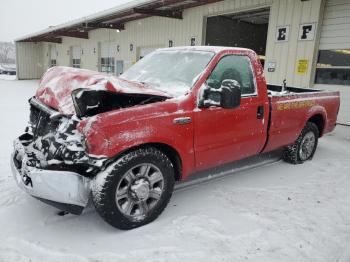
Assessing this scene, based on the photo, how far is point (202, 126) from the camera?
3539 mm

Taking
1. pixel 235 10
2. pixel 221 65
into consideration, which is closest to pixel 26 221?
pixel 221 65

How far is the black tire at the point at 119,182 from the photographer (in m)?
2.87

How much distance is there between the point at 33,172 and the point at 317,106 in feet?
15.1

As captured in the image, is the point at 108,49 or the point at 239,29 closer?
the point at 239,29

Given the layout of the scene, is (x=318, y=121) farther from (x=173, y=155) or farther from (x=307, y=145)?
(x=173, y=155)

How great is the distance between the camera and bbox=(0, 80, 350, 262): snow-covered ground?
2.82 m

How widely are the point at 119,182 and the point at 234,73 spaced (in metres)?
2.07

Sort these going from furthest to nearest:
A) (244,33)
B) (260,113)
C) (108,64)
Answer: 1. (108,64)
2. (244,33)
3. (260,113)

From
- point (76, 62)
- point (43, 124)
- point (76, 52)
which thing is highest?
point (76, 52)

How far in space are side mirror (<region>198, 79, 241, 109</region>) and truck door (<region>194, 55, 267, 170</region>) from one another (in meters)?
0.10

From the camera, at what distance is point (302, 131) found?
5355 mm

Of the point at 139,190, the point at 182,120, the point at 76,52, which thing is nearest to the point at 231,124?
the point at 182,120

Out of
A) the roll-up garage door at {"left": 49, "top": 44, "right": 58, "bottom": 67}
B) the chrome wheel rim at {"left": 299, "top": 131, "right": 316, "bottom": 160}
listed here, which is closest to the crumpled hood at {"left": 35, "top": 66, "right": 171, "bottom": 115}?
the chrome wheel rim at {"left": 299, "top": 131, "right": 316, "bottom": 160}

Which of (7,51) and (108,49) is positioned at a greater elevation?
(7,51)
